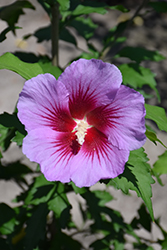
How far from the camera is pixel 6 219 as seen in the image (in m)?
1.71

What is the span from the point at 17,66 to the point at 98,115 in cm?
36

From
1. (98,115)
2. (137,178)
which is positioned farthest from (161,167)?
(98,115)

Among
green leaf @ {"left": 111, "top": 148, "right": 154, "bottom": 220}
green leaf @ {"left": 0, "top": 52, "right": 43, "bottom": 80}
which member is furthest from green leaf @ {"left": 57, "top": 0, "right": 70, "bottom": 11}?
green leaf @ {"left": 111, "top": 148, "right": 154, "bottom": 220}

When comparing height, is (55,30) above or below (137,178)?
above

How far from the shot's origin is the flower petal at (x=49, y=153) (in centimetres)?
102

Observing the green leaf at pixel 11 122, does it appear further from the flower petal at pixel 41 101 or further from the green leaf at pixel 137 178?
the green leaf at pixel 137 178

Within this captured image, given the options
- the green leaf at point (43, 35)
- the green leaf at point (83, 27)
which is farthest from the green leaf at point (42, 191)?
the green leaf at point (83, 27)

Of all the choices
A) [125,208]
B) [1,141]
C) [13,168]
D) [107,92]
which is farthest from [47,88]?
[125,208]

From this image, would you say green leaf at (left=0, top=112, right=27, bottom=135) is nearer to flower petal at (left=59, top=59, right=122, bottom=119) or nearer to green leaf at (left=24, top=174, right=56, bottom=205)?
flower petal at (left=59, top=59, right=122, bottom=119)

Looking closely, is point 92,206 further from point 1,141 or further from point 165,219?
point 165,219

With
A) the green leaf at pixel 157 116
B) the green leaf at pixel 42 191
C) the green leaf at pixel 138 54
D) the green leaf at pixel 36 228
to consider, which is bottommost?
the green leaf at pixel 36 228

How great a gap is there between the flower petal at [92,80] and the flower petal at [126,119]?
32 mm

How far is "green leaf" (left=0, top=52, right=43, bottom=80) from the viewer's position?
1.08m

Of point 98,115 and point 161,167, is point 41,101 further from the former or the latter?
point 161,167
